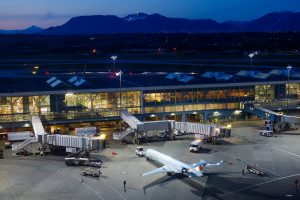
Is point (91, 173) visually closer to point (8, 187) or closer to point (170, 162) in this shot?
point (170, 162)

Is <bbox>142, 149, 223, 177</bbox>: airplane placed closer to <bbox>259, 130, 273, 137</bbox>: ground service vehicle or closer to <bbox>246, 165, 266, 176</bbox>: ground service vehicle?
<bbox>246, 165, 266, 176</bbox>: ground service vehicle

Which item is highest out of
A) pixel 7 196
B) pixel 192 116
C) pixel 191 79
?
pixel 191 79

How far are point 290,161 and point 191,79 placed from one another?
117 ft

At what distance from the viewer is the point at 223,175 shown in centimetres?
5253

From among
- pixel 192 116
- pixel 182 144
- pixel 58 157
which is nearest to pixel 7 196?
pixel 58 157

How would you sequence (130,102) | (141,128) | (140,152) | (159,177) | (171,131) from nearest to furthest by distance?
(159,177), (140,152), (141,128), (171,131), (130,102)

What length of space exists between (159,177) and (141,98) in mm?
31334

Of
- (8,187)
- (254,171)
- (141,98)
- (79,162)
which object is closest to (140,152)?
(79,162)

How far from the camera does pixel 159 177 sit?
52.1m

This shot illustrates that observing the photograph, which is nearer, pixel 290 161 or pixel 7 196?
pixel 7 196

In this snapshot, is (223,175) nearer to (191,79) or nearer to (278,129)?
(278,129)

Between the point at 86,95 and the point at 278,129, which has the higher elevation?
the point at 86,95

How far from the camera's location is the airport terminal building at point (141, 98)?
7733 centimetres

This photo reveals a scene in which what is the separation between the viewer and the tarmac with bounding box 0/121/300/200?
152ft
